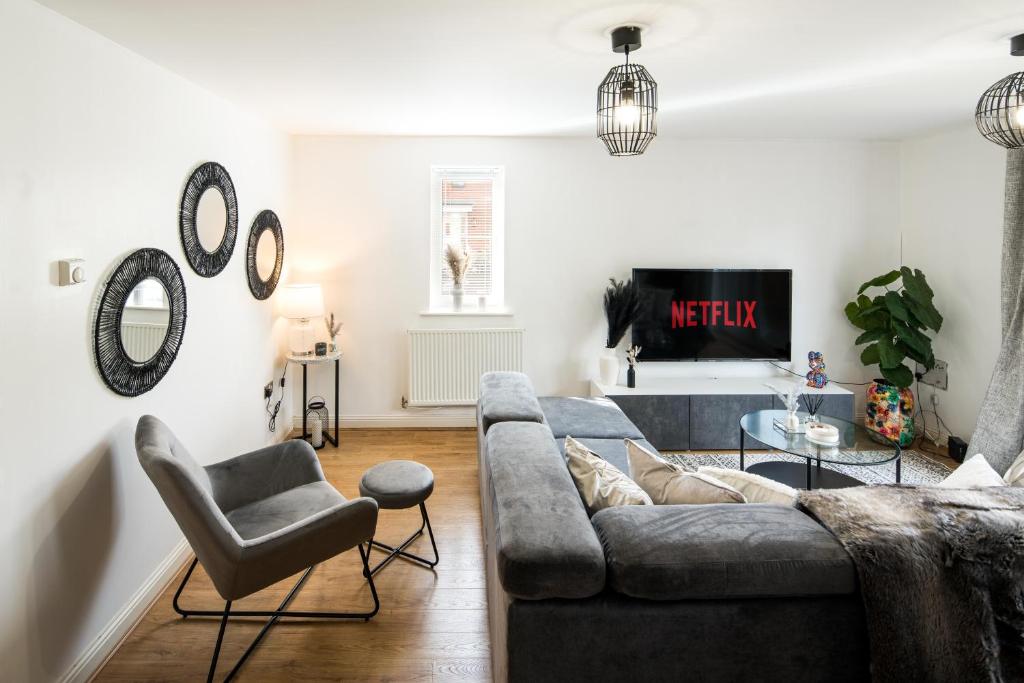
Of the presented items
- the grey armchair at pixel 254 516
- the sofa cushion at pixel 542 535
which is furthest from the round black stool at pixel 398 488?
the sofa cushion at pixel 542 535

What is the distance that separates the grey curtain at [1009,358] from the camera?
3457 millimetres

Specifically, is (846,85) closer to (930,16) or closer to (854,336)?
(930,16)

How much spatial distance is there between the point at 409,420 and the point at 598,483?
10.3 feet

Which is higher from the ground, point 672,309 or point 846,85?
point 846,85

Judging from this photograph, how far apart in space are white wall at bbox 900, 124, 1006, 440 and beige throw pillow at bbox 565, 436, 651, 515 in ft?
11.7

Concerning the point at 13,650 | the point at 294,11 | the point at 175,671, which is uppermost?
the point at 294,11

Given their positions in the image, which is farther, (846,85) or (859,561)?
(846,85)

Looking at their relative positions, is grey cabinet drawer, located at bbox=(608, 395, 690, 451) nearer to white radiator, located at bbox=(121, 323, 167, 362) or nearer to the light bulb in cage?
the light bulb in cage

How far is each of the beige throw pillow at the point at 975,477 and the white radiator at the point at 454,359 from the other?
3065 mm

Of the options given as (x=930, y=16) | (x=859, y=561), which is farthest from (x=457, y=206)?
(x=859, y=561)

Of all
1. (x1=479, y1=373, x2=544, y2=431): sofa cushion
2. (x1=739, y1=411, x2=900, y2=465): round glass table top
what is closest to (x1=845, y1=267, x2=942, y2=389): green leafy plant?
(x1=739, y1=411, x2=900, y2=465): round glass table top

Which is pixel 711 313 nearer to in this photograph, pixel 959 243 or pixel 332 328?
pixel 959 243

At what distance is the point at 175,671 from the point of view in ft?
6.86

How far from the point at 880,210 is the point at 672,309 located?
1.88 meters
